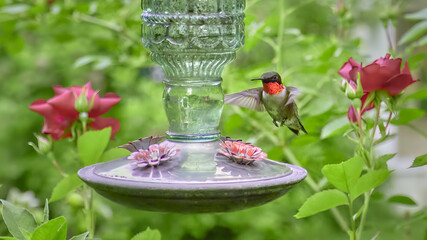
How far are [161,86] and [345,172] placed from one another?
2.03 meters

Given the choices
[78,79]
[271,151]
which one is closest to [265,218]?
[271,151]

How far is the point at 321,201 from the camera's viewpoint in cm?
120

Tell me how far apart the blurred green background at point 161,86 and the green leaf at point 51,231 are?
1.89 feet

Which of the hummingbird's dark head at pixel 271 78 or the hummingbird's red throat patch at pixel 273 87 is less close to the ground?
the hummingbird's dark head at pixel 271 78

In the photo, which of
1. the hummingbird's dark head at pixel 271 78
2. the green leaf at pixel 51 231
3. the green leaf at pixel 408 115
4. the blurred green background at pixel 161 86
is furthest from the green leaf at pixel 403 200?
the green leaf at pixel 51 231

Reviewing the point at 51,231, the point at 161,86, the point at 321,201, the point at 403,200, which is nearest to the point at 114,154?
the point at 51,231

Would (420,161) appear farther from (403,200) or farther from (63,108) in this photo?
(63,108)

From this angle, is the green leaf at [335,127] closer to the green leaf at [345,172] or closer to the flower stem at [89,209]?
the green leaf at [345,172]

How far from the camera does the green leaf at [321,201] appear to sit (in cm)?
119

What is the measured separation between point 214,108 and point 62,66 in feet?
8.41

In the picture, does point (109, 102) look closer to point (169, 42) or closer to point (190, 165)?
point (169, 42)

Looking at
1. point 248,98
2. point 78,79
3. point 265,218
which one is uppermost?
point 248,98

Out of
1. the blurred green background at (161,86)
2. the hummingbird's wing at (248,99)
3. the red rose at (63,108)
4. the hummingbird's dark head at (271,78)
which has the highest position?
the hummingbird's dark head at (271,78)

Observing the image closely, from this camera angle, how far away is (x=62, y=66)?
12.0 ft
